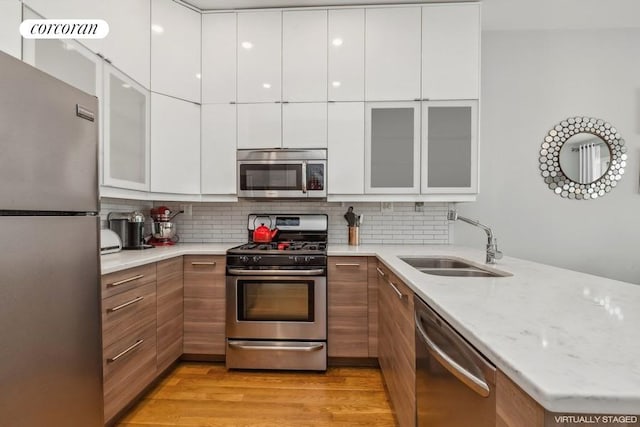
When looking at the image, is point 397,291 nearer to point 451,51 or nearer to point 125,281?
point 125,281

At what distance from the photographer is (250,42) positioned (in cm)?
263

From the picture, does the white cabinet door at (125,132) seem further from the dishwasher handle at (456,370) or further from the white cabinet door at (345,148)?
the dishwasher handle at (456,370)

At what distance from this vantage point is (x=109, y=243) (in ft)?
7.10

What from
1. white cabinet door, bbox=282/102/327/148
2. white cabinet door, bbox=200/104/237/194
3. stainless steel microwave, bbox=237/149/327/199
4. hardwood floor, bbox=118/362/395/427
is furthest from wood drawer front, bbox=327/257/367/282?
white cabinet door, bbox=200/104/237/194

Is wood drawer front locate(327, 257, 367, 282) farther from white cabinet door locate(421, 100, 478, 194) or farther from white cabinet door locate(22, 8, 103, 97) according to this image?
white cabinet door locate(22, 8, 103, 97)

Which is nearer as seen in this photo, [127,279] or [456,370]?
[456,370]

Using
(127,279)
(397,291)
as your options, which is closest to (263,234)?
(127,279)

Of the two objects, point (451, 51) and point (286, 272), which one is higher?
point (451, 51)

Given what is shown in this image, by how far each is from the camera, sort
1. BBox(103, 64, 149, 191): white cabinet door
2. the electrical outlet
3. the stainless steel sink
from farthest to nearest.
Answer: the electrical outlet → BBox(103, 64, 149, 191): white cabinet door → the stainless steel sink

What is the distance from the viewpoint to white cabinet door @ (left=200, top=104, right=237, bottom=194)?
2652 millimetres

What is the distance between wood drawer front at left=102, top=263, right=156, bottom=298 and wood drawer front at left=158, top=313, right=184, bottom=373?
1.27ft

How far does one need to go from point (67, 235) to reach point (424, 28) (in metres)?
2.69

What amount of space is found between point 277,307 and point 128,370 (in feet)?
3.13

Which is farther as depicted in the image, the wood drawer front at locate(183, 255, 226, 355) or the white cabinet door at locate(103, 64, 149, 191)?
the wood drawer front at locate(183, 255, 226, 355)
